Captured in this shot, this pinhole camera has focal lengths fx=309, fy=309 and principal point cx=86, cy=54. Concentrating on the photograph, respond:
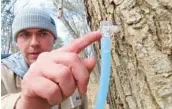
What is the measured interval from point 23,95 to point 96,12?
0.36m

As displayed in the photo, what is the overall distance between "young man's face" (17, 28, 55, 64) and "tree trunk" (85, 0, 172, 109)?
101 cm

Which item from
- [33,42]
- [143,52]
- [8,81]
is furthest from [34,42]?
[143,52]

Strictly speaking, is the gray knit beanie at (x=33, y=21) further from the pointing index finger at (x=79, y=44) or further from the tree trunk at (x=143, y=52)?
the pointing index finger at (x=79, y=44)

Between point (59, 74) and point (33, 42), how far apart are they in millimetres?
1239

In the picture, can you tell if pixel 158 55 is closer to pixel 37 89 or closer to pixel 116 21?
pixel 116 21

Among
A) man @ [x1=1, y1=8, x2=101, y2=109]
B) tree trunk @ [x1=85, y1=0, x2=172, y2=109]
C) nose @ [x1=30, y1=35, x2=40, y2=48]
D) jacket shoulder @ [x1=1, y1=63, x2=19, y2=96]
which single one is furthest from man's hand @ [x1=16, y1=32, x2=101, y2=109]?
nose @ [x1=30, y1=35, x2=40, y2=48]

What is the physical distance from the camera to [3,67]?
1.55 meters

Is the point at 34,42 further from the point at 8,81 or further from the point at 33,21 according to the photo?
the point at 8,81

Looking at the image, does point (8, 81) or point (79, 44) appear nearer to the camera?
point (79, 44)

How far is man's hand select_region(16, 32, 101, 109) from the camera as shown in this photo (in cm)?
56

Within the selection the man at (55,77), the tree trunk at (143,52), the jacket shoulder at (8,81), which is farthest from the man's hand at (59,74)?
the jacket shoulder at (8,81)

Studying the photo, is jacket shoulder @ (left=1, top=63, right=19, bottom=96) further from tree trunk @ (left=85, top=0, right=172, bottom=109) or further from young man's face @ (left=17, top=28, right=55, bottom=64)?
tree trunk @ (left=85, top=0, right=172, bottom=109)

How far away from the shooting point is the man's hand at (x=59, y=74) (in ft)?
1.82

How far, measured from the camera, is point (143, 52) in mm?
708
